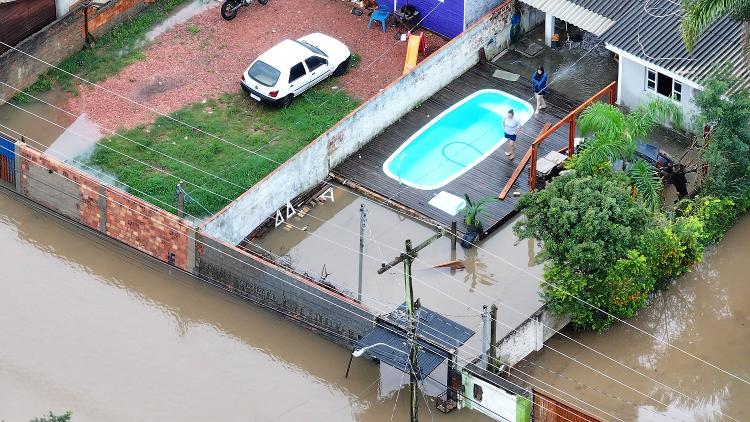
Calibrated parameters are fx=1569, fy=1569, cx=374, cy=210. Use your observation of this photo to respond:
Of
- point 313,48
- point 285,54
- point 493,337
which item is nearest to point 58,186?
point 285,54

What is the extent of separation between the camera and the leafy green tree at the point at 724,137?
118 ft

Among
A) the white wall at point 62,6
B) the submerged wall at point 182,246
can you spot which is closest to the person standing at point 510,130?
the submerged wall at point 182,246

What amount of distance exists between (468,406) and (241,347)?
5379 millimetres

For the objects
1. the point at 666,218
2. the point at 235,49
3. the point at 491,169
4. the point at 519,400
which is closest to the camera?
the point at 519,400

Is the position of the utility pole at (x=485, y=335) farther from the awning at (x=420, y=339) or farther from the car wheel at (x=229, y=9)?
Result: the car wheel at (x=229, y=9)

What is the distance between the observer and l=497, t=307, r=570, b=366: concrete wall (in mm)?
33406

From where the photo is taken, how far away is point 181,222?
35406 millimetres

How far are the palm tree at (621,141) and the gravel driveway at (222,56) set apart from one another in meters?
7.52

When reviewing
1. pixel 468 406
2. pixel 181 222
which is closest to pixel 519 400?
pixel 468 406

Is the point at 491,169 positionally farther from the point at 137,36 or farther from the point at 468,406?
the point at 137,36

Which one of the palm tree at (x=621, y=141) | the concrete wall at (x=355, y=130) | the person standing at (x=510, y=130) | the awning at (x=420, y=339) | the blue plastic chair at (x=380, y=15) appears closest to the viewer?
the awning at (x=420, y=339)

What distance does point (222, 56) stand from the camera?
43.1 metres

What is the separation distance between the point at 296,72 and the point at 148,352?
971 cm

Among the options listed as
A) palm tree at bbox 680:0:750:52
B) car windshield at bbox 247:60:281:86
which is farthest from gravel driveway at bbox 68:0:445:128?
palm tree at bbox 680:0:750:52
